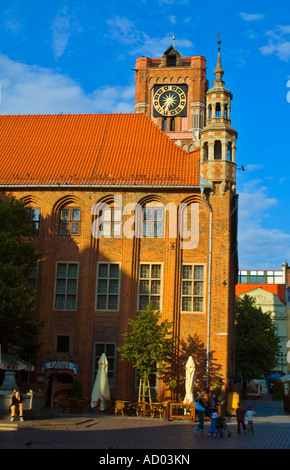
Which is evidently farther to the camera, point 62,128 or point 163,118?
point 163,118

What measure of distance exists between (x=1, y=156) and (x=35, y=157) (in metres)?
2.32

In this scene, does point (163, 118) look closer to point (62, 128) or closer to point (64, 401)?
point (62, 128)

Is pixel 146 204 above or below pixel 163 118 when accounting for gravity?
below

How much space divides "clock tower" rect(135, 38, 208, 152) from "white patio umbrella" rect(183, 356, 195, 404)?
119 ft

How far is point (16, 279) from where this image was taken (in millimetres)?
29906

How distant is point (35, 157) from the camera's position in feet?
125

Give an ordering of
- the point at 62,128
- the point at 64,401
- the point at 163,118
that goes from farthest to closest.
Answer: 1. the point at 163,118
2. the point at 62,128
3. the point at 64,401

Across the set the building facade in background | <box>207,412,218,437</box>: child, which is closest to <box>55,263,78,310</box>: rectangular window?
<box>207,412,218,437</box>: child

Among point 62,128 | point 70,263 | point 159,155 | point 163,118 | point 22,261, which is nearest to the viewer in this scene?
point 22,261

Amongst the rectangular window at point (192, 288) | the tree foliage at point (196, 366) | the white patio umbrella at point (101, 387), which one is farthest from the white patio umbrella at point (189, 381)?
the white patio umbrella at point (101, 387)

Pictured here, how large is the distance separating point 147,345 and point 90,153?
44.5ft

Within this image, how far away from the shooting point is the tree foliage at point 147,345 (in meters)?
30.3

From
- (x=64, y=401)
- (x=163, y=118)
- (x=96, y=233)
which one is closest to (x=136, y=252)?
(x=96, y=233)

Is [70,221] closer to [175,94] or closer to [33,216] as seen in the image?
[33,216]
